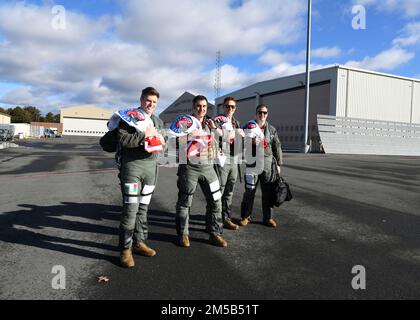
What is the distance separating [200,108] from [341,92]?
100 feet

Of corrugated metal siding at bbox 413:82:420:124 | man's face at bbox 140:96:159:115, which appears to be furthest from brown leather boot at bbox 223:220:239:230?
corrugated metal siding at bbox 413:82:420:124

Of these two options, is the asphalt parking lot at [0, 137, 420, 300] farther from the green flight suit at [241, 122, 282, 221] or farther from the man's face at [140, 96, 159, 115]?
the man's face at [140, 96, 159, 115]

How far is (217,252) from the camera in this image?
13.6ft

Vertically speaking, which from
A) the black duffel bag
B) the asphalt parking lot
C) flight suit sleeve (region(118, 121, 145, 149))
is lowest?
the asphalt parking lot

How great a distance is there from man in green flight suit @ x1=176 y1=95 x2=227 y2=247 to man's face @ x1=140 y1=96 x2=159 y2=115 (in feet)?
1.92

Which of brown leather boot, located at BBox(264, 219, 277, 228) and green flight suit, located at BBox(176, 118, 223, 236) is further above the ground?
green flight suit, located at BBox(176, 118, 223, 236)

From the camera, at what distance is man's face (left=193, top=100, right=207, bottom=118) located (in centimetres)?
430

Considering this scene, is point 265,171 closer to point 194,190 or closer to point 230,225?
point 230,225

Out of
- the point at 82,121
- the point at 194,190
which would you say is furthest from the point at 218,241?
the point at 82,121

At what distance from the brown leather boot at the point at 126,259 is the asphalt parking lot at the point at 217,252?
0.09 meters

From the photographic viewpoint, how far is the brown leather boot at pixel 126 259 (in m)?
3.59

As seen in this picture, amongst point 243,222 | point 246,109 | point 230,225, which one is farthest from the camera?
point 246,109
